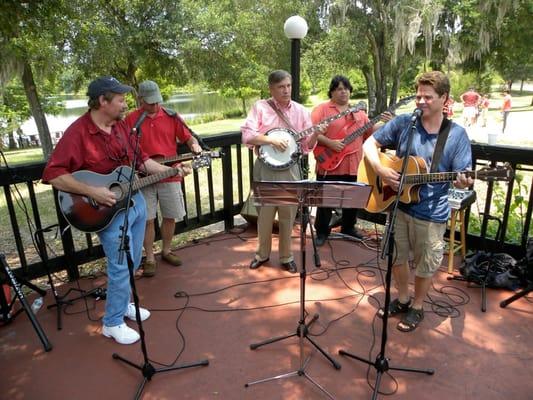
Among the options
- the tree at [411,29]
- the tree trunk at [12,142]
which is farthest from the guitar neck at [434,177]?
the tree trunk at [12,142]

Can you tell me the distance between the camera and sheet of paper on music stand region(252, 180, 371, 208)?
2301mm

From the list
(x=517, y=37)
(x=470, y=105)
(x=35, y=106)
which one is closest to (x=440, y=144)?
(x=35, y=106)

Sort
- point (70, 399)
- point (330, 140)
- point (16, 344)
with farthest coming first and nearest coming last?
1. point (330, 140)
2. point (16, 344)
3. point (70, 399)

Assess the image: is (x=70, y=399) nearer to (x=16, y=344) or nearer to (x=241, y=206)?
(x=16, y=344)

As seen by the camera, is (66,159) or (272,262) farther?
(272,262)

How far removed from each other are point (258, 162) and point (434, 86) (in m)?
1.69

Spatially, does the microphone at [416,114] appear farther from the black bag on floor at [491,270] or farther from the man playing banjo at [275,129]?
the black bag on floor at [491,270]

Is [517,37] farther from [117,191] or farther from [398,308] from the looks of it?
[117,191]

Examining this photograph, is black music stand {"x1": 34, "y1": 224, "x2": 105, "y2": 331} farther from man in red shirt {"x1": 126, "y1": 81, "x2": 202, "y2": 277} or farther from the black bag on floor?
the black bag on floor

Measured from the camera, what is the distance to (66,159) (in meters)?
2.50

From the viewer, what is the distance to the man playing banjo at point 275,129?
3.52 m

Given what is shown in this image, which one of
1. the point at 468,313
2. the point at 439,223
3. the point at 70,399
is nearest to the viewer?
the point at 70,399

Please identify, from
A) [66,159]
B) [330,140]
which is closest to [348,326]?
[330,140]

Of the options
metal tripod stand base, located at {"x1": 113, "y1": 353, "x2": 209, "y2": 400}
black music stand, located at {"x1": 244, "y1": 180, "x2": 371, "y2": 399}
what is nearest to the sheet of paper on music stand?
black music stand, located at {"x1": 244, "y1": 180, "x2": 371, "y2": 399}
